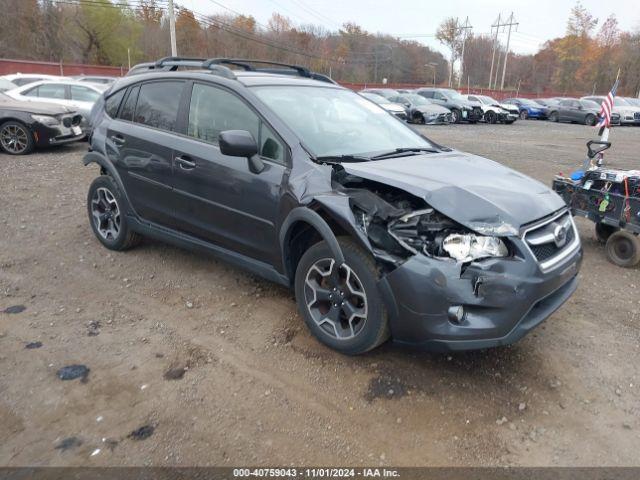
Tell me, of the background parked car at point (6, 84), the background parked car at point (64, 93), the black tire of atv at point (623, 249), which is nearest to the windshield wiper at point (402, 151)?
the black tire of atv at point (623, 249)

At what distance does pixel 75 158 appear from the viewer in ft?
33.3

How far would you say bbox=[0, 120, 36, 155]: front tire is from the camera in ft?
33.2

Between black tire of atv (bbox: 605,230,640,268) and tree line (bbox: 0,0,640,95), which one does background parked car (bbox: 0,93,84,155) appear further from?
tree line (bbox: 0,0,640,95)

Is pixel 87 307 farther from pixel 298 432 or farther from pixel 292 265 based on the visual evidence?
pixel 298 432

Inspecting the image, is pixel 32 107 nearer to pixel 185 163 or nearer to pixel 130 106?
pixel 130 106

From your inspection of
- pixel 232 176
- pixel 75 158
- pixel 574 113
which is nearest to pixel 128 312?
pixel 232 176

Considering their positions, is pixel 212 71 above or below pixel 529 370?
above

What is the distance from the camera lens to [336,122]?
3990mm

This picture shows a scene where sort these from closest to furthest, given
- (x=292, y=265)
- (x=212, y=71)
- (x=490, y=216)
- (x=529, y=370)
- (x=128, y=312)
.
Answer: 1. (x=490, y=216)
2. (x=529, y=370)
3. (x=292, y=265)
4. (x=128, y=312)
5. (x=212, y=71)

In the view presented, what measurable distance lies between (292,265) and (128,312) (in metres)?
1.41

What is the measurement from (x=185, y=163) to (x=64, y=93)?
10137mm

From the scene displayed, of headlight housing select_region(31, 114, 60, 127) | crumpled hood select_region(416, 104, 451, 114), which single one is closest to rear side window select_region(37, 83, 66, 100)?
headlight housing select_region(31, 114, 60, 127)

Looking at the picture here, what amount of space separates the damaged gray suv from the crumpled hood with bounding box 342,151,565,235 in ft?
0.04

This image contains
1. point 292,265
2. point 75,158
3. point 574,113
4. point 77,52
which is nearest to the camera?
point 292,265
